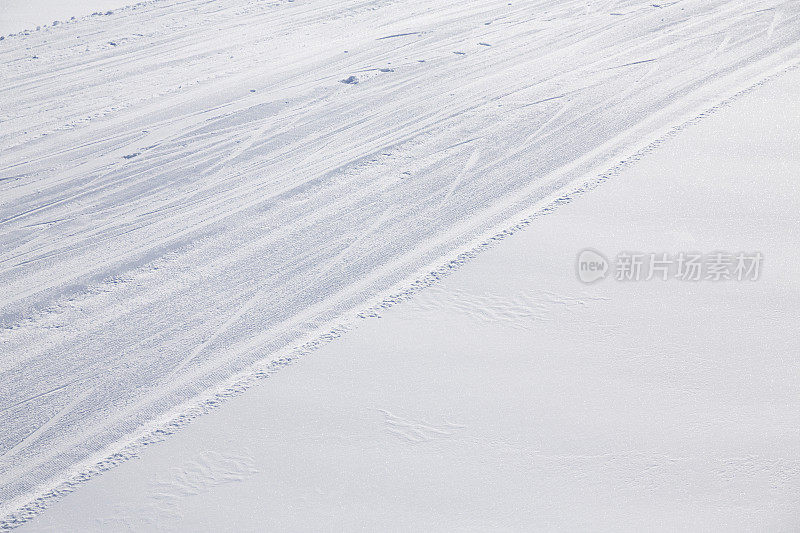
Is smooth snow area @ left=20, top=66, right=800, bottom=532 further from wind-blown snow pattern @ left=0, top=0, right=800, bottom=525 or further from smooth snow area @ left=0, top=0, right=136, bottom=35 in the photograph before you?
smooth snow area @ left=0, top=0, right=136, bottom=35

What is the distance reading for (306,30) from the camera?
29.8 feet

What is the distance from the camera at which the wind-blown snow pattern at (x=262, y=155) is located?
451 cm

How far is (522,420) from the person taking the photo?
13.0 feet

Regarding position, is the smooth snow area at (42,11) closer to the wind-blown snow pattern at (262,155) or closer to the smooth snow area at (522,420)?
the wind-blown snow pattern at (262,155)

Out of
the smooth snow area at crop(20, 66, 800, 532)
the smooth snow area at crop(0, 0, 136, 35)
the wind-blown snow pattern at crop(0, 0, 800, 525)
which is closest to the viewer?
the smooth snow area at crop(20, 66, 800, 532)

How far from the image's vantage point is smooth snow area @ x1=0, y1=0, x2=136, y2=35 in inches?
375

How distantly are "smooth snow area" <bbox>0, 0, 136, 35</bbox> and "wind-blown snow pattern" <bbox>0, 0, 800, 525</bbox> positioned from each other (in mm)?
448

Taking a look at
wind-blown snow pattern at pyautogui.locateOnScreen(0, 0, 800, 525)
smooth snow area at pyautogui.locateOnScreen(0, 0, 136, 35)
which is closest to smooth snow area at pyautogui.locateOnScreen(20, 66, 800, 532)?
wind-blown snow pattern at pyautogui.locateOnScreen(0, 0, 800, 525)

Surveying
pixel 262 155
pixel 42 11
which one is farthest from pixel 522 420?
pixel 42 11

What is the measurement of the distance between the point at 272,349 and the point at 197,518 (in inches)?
50.1

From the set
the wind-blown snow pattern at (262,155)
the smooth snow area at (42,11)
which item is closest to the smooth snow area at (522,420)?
the wind-blown snow pattern at (262,155)

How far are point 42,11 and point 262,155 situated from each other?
5646mm

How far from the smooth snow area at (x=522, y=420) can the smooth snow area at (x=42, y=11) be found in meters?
7.65

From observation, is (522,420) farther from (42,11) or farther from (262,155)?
(42,11)
